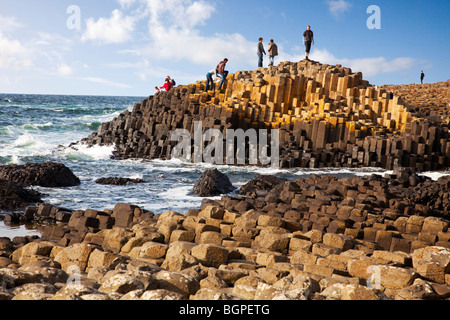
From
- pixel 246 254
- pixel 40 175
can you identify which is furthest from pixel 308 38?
pixel 246 254

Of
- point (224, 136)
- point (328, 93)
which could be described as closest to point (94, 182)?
point (224, 136)

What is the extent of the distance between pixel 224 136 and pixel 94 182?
27.2 ft

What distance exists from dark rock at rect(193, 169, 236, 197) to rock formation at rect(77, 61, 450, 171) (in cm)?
723

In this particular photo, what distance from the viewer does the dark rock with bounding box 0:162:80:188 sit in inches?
598

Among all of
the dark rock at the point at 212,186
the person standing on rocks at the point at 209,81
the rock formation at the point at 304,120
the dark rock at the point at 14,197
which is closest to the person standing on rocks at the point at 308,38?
the rock formation at the point at 304,120

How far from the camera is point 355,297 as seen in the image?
453 centimetres

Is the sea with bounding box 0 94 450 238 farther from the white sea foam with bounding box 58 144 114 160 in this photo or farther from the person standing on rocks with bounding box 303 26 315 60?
the person standing on rocks with bounding box 303 26 315 60

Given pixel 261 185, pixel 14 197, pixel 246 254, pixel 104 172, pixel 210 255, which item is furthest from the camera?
pixel 104 172

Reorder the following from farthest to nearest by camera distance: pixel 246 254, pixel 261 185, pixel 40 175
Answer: pixel 40 175
pixel 261 185
pixel 246 254

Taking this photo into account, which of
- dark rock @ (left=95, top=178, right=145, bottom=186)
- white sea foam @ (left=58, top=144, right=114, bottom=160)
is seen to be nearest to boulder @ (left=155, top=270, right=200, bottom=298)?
dark rock @ (left=95, top=178, right=145, bottom=186)

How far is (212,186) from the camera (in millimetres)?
14633

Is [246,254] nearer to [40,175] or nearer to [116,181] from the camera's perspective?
[116,181]

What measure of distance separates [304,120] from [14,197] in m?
15.4

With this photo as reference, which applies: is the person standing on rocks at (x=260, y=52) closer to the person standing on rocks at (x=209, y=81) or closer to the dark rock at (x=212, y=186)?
the person standing on rocks at (x=209, y=81)
